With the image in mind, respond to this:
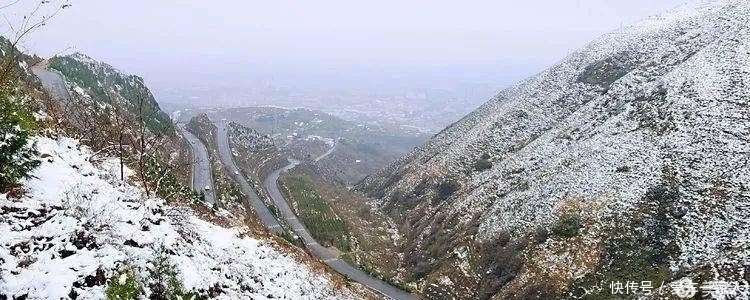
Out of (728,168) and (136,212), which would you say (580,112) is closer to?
(728,168)

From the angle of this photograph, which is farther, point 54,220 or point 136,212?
point 136,212

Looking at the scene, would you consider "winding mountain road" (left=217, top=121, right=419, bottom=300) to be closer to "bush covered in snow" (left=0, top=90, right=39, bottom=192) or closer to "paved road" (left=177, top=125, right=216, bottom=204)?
"paved road" (left=177, top=125, right=216, bottom=204)

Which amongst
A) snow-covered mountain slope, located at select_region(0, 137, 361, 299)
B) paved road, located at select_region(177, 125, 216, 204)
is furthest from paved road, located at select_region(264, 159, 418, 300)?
snow-covered mountain slope, located at select_region(0, 137, 361, 299)

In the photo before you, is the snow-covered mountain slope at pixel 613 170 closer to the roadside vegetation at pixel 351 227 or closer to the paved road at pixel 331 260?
the roadside vegetation at pixel 351 227

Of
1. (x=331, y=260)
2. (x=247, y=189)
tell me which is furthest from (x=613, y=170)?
(x=247, y=189)

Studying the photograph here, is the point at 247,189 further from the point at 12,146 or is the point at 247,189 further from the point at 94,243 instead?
the point at 12,146

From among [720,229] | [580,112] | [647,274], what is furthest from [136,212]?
[580,112]
